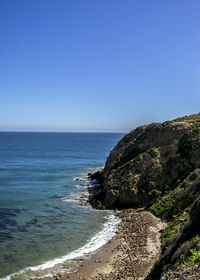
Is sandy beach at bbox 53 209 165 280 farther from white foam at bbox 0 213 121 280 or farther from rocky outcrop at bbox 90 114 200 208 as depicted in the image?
rocky outcrop at bbox 90 114 200 208

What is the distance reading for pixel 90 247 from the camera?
2522 cm

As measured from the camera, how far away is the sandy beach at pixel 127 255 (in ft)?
65.4

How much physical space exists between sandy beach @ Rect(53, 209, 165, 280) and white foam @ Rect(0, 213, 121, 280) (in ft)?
2.43

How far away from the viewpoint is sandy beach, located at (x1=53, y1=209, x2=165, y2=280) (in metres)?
19.9

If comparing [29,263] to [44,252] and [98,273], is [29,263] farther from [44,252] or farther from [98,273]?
[98,273]

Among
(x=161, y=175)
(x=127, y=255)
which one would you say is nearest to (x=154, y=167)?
(x=161, y=175)

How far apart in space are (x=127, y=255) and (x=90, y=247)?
13.3 feet

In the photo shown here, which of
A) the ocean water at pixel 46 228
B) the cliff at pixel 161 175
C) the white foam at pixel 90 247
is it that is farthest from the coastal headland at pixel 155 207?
the ocean water at pixel 46 228

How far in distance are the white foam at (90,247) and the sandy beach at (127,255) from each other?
739 mm

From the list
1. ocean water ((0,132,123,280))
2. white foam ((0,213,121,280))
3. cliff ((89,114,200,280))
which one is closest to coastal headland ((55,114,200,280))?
cliff ((89,114,200,280))

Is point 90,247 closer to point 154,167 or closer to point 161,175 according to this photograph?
point 161,175

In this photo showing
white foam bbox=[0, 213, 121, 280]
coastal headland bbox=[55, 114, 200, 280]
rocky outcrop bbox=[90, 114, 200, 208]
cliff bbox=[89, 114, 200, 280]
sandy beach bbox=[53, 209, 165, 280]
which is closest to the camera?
coastal headland bbox=[55, 114, 200, 280]

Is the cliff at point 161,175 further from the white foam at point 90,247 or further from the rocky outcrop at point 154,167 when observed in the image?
the white foam at point 90,247

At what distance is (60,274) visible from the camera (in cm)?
2027
